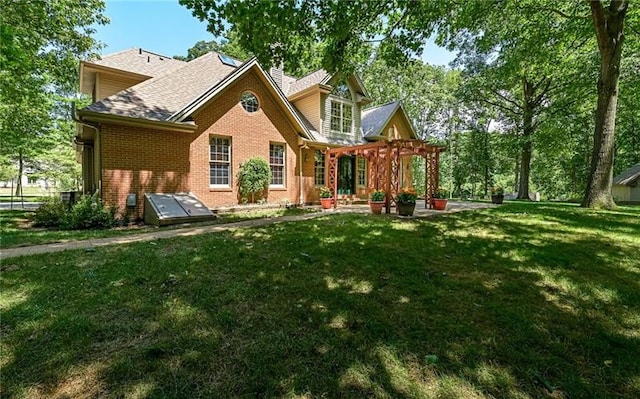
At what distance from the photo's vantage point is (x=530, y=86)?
A: 20.5 meters

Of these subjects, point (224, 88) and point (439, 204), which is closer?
point (224, 88)

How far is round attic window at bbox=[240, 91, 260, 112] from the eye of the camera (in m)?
12.0

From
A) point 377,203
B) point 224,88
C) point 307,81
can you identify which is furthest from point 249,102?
point 377,203

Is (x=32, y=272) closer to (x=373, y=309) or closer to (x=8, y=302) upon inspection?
(x=8, y=302)

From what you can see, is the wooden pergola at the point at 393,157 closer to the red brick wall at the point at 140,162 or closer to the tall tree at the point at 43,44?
the red brick wall at the point at 140,162

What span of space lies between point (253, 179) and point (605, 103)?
490 inches

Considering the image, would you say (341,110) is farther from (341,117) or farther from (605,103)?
(605,103)

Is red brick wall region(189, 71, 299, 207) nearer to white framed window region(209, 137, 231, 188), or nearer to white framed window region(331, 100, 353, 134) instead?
white framed window region(209, 137, 231, 188)

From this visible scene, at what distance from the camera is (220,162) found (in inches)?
453

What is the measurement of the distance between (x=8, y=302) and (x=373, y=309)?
4019 mm

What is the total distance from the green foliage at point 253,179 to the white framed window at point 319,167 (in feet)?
10.3

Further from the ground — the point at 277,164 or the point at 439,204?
the point at 277,164

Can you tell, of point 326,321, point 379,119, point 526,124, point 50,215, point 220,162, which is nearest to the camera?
point 326,321

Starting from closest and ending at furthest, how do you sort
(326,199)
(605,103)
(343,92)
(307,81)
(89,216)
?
(89,216)
(605,103)
(326,199)
(343,92)
(307,81)
